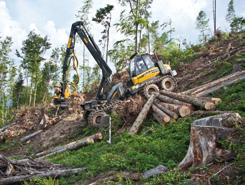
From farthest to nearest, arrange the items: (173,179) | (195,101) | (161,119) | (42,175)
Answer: (161,119)
(195,101)
(42,175)
(173,179)

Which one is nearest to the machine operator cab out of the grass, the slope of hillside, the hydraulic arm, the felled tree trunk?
the hydraulic arm

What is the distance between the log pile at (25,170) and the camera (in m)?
8.19

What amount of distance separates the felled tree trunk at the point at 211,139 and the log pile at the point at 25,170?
354 cm

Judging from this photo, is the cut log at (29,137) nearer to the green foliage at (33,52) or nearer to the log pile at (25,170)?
the log pile at (25,170)

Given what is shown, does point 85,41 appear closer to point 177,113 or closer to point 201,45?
point 177,113

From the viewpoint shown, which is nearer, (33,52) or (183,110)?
(183,110)

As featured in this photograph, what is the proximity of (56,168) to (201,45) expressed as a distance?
2316 centimetres

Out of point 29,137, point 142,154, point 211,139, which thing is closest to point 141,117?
point 142,154

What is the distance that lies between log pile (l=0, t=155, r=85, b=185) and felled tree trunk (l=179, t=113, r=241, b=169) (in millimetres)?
3545

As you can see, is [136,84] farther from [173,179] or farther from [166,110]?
[173,179]

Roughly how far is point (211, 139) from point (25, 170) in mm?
5110

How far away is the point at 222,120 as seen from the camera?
6.58 m

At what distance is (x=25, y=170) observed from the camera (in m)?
8.59

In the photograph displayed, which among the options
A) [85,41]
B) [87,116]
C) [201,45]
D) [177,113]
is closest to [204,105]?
[177,113]
